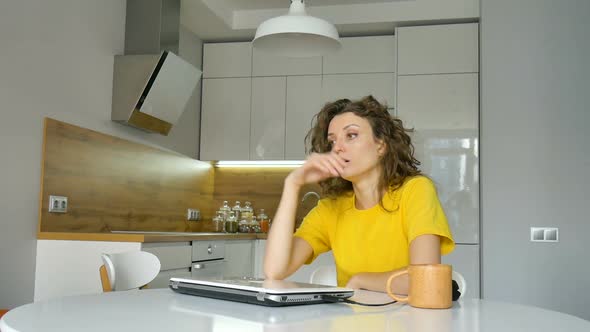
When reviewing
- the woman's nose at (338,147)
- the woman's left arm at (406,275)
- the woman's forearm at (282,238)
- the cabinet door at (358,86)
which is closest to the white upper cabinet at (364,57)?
the cabinet door at (358,86)

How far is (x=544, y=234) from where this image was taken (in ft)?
11.0

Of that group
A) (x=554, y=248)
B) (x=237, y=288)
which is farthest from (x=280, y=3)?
(x=237, y=288)

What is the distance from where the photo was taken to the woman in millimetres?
1640

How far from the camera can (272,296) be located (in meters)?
1.08

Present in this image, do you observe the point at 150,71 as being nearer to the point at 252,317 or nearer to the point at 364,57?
the point at 364,57

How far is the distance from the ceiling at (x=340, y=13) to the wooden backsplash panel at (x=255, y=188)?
1104 millimetres

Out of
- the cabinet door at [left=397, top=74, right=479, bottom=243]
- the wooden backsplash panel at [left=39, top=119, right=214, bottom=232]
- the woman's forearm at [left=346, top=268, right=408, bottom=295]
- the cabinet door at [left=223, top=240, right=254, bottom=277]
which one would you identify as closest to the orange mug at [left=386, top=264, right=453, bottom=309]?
the woman's forearm at [left=346, top=268, right=408, bottom=295]

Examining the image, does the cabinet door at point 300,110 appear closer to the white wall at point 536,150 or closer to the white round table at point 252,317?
the white wall at point 536,150

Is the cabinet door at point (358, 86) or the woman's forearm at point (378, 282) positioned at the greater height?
the cabinet door at point (358, 86)

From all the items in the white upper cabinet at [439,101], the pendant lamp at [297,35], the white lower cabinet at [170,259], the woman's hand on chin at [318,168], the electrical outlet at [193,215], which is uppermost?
the white upper cabinet at [439,101]

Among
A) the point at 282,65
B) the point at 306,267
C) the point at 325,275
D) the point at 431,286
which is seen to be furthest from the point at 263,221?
the point at 431,286

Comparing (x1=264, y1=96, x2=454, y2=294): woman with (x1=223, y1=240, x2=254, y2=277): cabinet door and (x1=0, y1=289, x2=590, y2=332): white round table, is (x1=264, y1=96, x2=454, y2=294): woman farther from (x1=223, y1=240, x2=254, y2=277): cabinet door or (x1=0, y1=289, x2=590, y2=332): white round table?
(x1=223, y1=240, x2=254, y2=277): cabinet door

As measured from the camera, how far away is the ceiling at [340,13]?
4.38 meters

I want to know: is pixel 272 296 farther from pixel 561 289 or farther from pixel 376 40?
pixel 376 40
